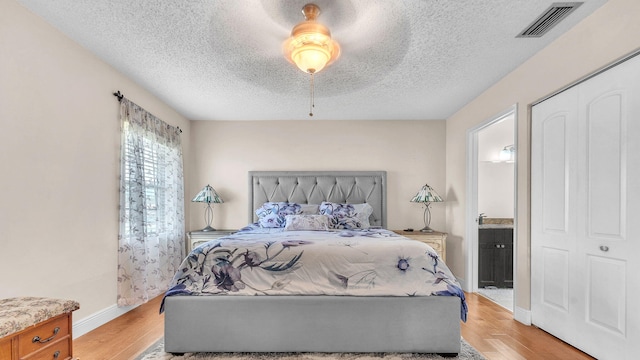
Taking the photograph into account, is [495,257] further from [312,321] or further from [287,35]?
[287,35]

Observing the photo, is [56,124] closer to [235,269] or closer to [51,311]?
[51,311]

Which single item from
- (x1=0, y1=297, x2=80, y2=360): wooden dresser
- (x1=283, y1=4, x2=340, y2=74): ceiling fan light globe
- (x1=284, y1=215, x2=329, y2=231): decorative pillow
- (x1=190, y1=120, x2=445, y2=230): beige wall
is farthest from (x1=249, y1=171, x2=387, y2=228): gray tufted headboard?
(x1=0, y1=297, x2=80, y2=360): wooden dresser

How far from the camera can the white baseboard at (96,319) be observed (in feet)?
8.55

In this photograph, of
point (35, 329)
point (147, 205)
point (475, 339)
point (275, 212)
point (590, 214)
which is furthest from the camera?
point (275, 212)

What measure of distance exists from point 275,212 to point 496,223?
2.98m

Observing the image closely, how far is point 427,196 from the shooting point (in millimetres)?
4562

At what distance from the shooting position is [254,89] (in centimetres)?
362

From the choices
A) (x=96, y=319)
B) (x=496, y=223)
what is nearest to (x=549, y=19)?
(x=496, y=223)

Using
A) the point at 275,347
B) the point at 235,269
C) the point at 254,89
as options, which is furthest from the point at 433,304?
the point at 254,89

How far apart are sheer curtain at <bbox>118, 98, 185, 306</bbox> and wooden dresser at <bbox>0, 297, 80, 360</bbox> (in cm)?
136

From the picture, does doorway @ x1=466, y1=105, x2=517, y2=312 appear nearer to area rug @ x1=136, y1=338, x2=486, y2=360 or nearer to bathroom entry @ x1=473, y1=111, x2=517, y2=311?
bathroom entry @ x1=473, y1=111, x2=517, y2=311

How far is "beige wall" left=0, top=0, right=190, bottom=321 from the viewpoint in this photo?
2084 mm

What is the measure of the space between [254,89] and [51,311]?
8.74 feet

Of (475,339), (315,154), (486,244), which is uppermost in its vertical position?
(315,154)
